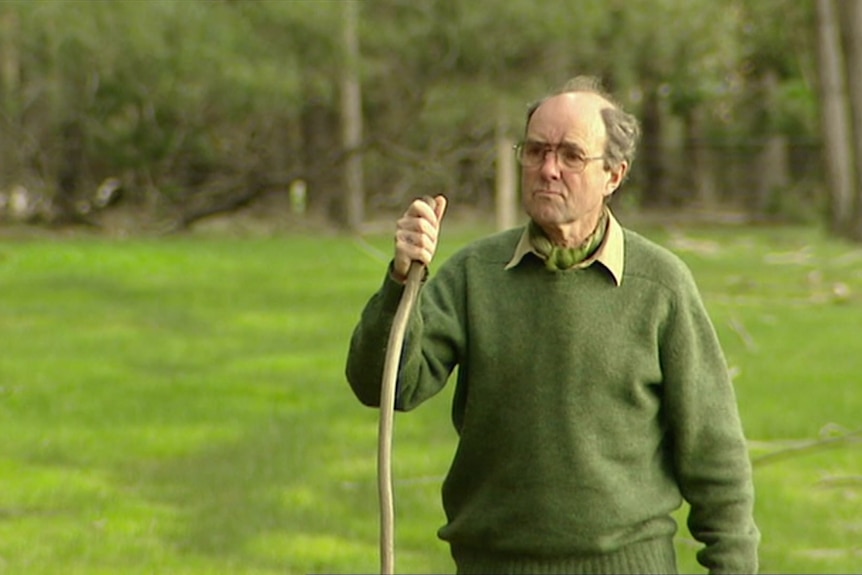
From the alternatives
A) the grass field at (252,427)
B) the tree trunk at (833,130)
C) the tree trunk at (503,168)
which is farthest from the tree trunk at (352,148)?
the grass field at (252,427)

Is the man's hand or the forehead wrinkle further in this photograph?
the forehead wrinkle

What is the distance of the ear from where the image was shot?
10.2ft

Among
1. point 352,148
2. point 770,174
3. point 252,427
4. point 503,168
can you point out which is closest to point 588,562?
point 252,427

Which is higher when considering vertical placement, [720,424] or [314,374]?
[720,424]

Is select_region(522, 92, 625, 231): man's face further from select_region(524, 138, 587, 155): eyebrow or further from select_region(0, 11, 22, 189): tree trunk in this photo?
select_region(0, 11, 22, 189): tree trunk

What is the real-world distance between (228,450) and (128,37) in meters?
12.2

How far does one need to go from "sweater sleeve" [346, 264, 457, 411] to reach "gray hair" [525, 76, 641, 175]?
354 mm

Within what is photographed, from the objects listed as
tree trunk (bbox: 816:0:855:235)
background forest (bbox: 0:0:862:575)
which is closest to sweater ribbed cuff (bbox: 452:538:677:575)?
background forest (bbox: 0:0:862:575)

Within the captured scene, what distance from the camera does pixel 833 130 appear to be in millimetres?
21562

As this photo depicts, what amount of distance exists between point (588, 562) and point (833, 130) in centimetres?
1907

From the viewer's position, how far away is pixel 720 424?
320cm

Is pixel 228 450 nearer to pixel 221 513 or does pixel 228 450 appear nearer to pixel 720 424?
pixel 221 513

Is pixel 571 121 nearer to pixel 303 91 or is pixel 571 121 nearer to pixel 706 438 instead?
pixel 706 438

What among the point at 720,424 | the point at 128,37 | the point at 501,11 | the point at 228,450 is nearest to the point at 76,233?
the point at 128,37
